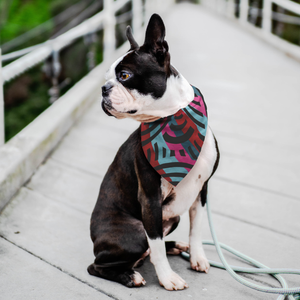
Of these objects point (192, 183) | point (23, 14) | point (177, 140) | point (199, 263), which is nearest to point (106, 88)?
point (177, 140)

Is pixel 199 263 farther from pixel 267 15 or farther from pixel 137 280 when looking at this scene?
pixel 267 15

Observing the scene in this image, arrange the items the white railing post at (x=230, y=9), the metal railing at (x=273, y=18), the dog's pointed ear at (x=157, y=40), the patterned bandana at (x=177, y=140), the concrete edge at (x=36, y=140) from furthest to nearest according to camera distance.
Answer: the white railing post at (x=230, y=9), the metal railing at (x=273, y=18), the concrete edge at (x=36, y=140), the patterned bandana at (x=177, y=140), the dog's pointed ear at (x=157, y=40)

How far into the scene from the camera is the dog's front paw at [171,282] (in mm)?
1652

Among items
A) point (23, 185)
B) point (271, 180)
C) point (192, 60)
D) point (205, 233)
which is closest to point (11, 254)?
point (23, 185)

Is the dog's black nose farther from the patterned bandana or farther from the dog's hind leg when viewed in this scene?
the dog's hind leg

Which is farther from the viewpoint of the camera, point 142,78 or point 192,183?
point 192,183

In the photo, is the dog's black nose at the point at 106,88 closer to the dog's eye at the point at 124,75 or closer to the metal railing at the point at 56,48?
the dog's eye at the point at 124,75

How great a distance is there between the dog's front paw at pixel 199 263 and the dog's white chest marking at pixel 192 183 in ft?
0.97

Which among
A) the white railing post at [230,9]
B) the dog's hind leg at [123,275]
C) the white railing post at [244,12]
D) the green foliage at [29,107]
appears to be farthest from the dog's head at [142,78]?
the white railing post at [230,9]

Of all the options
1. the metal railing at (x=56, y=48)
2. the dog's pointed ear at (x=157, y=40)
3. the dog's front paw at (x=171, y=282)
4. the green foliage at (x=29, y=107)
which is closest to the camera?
the dog's pointed ear at (x=157, y=40)

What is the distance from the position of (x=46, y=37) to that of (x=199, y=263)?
15711 millimetres

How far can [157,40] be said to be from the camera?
4.66ft

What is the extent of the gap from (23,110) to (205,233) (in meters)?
10.7

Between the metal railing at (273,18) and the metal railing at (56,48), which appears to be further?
the metal railing at (273,18)
